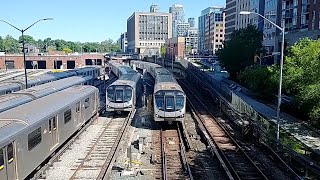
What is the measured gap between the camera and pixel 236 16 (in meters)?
128

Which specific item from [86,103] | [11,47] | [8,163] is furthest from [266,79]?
[11,47]

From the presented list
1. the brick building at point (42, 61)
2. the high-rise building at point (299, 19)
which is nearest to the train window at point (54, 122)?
the high-rise building at point (299, 19)

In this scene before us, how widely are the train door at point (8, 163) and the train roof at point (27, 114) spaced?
0.89 ft

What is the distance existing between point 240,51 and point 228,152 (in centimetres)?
3648

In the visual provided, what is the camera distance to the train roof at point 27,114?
13.0 metres

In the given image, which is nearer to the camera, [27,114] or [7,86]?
[27,114]

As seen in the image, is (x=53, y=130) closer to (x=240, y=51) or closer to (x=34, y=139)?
(x=34, y=139)

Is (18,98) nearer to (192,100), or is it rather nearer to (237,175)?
(237,175)

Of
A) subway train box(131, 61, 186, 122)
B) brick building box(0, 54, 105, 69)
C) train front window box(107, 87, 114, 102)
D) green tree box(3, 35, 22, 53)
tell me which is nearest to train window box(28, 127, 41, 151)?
subway train box(131, 61, 186, 122)

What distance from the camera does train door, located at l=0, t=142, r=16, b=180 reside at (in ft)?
39.5

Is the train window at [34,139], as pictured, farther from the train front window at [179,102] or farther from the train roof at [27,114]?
the train front window at [179,102]

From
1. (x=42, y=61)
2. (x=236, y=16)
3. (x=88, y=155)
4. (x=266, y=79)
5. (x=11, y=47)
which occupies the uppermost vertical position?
(x=236, y=16)

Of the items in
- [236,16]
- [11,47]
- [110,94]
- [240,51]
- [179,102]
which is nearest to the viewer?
[179,102]

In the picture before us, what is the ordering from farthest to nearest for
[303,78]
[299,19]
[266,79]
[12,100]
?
[299,19], [266,79], [303,78], [12,100]
